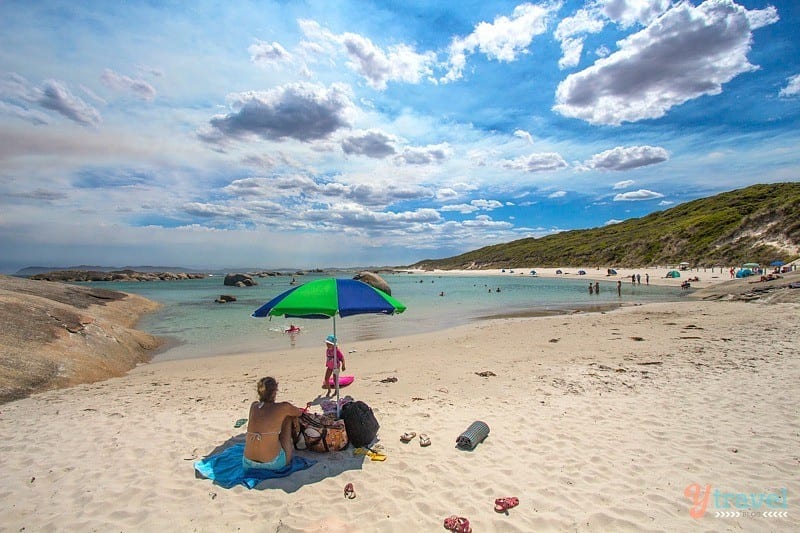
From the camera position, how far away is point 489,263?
161 meters

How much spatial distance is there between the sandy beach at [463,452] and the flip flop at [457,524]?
11 centimetres

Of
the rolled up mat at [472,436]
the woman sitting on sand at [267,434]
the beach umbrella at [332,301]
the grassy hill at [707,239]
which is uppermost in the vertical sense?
the grassy hill at [707,239]

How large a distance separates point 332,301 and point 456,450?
3.14m

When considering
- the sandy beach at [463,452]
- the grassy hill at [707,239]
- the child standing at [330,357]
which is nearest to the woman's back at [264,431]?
the sandy beach at [463,452]

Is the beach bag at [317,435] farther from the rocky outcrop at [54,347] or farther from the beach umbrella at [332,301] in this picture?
the rocky outcrop at [54,347]

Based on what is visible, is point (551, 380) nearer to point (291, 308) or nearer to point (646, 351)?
point (646, 351)

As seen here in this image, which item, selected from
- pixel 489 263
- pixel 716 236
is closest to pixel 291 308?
pixel 716 236

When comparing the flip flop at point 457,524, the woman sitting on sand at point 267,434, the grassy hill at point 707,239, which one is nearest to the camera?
the flip flop at point 457,524

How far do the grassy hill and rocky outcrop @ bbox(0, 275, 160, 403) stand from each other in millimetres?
77650

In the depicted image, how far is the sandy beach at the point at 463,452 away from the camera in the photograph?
462cm

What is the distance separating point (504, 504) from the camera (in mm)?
4777

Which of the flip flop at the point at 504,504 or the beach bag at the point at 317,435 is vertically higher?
the beach bag at the point at 317,435

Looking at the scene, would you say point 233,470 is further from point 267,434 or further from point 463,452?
point 463,452

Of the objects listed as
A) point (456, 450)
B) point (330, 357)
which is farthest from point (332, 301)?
point (330, 357)
